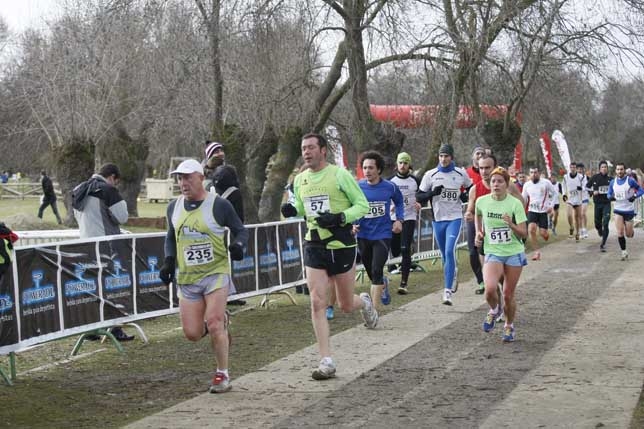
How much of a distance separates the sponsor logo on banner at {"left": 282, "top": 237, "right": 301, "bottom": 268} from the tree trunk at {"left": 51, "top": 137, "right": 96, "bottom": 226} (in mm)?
19117

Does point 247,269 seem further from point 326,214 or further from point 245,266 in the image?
point 326,214

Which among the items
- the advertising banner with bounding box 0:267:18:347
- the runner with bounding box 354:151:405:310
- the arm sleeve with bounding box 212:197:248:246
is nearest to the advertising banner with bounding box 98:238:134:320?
the advertising banner with bounding box 0:267:18:347

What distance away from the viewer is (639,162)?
94562 millimetres

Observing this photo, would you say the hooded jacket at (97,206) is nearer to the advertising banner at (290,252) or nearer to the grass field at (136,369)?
the grass field at (136,369)

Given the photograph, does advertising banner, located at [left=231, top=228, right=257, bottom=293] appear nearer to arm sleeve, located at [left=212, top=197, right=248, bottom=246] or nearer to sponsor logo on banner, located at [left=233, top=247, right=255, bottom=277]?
sponsor logo on banner, located at [left=233, top=247, right=255, bottom=277]

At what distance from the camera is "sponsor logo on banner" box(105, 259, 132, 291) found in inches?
A: 427

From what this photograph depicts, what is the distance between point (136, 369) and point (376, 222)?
365 cm

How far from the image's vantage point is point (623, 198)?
2222 cm

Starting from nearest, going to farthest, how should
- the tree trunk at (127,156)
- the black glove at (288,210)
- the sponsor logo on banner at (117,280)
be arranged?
the black glove at (288,210) < the sponsor logo on banner at (117,280) < the tree trunk at (127,156)

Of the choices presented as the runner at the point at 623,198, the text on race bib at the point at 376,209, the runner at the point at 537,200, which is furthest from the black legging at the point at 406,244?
the runner at the point at 537,200

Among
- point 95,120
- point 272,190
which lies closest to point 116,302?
point 272,190

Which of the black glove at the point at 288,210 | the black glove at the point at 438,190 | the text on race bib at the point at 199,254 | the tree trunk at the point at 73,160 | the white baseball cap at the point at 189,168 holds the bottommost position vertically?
the text on race bib at the point at 199,254

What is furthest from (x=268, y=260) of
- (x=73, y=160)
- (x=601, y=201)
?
(x=73, y=160)

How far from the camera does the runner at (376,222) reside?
39.8 ft
